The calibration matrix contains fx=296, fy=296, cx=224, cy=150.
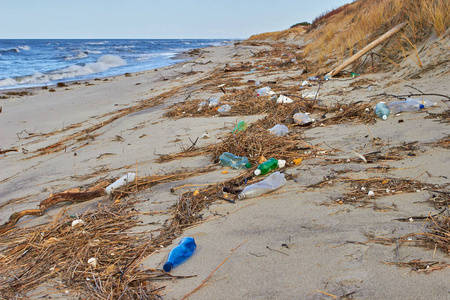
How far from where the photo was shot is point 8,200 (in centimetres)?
277

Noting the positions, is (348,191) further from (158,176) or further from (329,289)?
(158,176)

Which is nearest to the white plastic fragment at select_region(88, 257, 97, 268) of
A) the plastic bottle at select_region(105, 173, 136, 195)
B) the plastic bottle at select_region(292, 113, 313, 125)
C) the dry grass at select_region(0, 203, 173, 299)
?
the dry grass at select_region(0, 203, 173, 299)

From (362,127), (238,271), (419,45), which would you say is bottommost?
(238,271)

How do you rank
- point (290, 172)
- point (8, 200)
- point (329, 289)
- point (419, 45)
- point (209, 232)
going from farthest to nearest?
point (419, 45), point (8, 200), point (290, 172), point (209, 232), point (329, 289)

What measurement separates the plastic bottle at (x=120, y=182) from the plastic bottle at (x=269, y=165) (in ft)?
3.69

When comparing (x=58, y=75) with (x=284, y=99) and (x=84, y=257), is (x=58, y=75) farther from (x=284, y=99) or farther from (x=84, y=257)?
(x=84, y=257)

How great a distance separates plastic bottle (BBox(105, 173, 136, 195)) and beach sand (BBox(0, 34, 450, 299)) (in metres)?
0.13

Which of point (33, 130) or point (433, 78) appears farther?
point (33, 130)

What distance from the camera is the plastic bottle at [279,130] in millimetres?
3148

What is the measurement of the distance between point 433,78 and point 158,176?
375cm

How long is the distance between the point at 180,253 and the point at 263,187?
79cm

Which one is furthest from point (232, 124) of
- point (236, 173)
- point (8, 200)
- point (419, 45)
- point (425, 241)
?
point (419, 45)

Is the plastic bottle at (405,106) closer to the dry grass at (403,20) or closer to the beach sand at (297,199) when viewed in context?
the beach sand at (297,199)

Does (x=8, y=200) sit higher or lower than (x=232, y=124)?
lower
